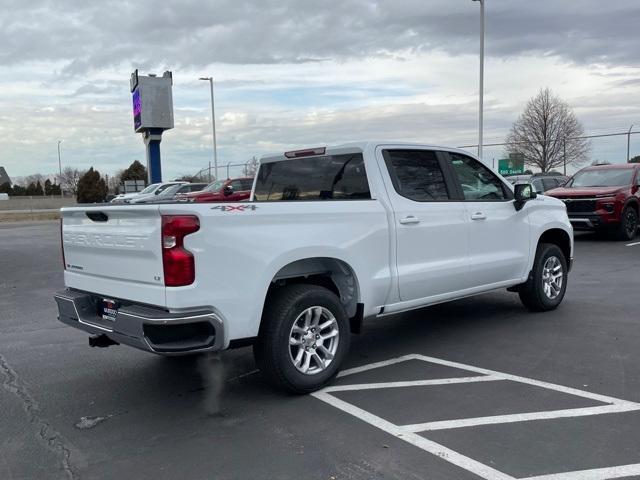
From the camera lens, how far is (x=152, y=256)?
4.04 meters

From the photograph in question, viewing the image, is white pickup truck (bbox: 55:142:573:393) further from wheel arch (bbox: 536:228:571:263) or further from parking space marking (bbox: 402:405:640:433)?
parking space marking (bbox: 402:405:640:433)

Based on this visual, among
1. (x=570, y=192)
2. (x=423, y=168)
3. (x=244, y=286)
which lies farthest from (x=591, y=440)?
(x=570, y=192)

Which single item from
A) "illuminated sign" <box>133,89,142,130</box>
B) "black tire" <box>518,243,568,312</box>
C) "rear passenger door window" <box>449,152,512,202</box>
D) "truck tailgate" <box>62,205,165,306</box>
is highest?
"illuminated sign" <box>133,89,142,130</box>

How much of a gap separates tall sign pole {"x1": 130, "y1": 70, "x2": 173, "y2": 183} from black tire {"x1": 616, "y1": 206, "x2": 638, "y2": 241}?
98.5 feet

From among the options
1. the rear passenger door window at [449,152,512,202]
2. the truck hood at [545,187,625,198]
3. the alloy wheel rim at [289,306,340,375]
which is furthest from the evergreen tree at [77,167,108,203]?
the alloy wheel rim at [289,306,340,375]

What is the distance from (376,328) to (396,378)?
1.84 metres

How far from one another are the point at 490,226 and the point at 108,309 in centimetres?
386

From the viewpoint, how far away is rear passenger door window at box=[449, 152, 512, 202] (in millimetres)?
6176

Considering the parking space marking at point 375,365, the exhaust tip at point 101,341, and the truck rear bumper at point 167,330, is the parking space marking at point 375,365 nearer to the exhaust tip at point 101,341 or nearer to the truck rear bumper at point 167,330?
the truck rear bumper at point 167,330

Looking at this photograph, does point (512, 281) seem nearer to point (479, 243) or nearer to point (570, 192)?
point (479, 243)

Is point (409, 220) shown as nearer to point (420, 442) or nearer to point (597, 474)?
point (420, 442)

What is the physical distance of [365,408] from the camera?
14.4 ft

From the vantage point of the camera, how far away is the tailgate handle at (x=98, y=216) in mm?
4465

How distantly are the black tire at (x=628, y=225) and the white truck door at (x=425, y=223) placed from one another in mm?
9975
